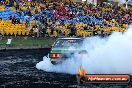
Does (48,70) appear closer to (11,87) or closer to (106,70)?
(106,70)

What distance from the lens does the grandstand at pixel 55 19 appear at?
39.1 meters

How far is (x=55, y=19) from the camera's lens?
1740 inches

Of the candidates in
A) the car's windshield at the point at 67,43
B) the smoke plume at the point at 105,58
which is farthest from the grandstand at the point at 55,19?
the smoke plume at the point at 105,58

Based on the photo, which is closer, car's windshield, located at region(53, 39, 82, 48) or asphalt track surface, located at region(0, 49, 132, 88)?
asphalt track surface, located at region(0, 49, 132, 88)

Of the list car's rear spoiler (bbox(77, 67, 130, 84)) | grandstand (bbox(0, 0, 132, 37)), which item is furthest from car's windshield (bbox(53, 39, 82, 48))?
grandstand (bbox(0, 0, 132, 37))

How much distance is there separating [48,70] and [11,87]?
6.09 metres

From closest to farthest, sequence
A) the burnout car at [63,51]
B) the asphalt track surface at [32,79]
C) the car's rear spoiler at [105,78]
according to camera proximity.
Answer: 1. the car's rear spoiler at [105,78]
2. the asphalt track surface at [32,79]
3. the burnout car at [63,51]

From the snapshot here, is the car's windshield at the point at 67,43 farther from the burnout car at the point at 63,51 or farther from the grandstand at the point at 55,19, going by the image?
the grandstand at the point at 55,19

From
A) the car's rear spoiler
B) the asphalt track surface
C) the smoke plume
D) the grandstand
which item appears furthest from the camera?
the grandstand

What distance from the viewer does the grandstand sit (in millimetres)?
39062

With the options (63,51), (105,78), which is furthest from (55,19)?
(105,78)

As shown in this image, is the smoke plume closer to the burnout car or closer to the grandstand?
the burnout car

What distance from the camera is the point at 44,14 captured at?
43969 millimetres

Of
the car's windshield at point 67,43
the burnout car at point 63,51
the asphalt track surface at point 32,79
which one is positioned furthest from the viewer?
the car's windshield at point 67,43
